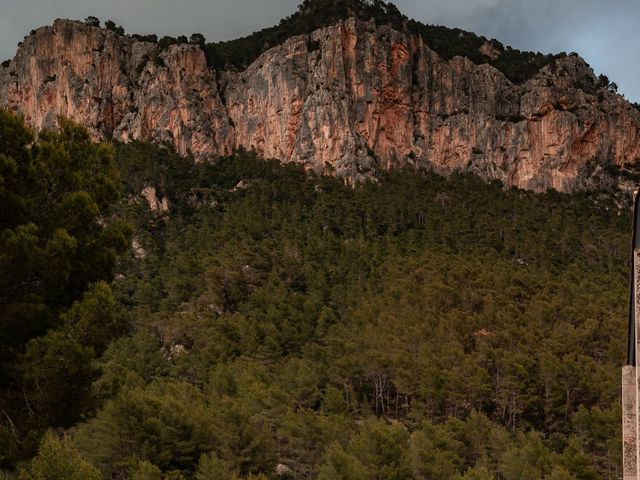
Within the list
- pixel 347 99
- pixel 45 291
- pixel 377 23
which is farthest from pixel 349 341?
pixel 377 23

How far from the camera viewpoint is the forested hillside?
770 inches

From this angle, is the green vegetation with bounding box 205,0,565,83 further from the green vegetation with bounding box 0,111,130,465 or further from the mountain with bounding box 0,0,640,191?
the green vegetation with bounding box 0,111,130,465

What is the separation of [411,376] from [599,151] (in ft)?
208

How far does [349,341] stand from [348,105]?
5057 centimetres

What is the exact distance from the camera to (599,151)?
280 feet

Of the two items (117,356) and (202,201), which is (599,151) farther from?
(117,356)

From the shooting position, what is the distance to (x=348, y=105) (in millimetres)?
82438

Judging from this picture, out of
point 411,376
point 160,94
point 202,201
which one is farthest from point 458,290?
point 160,94

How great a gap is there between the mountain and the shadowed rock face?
184mm

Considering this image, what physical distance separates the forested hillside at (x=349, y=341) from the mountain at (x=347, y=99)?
8625mm

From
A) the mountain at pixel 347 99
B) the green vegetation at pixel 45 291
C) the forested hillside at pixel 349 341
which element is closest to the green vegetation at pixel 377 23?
the mountain at pixel 347 99

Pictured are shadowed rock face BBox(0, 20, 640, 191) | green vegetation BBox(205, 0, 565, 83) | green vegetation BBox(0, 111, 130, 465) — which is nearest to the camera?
green vegetation BBox(0, 111, 130, 465)

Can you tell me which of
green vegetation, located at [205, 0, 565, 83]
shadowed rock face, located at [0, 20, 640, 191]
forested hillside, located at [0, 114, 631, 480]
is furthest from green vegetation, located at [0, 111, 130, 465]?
green vegetation, located at [205, 0, 565, 83]

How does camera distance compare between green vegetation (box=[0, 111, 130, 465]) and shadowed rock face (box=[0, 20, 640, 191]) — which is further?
shadowed rock face (box=[0, 20, 640, 191])
